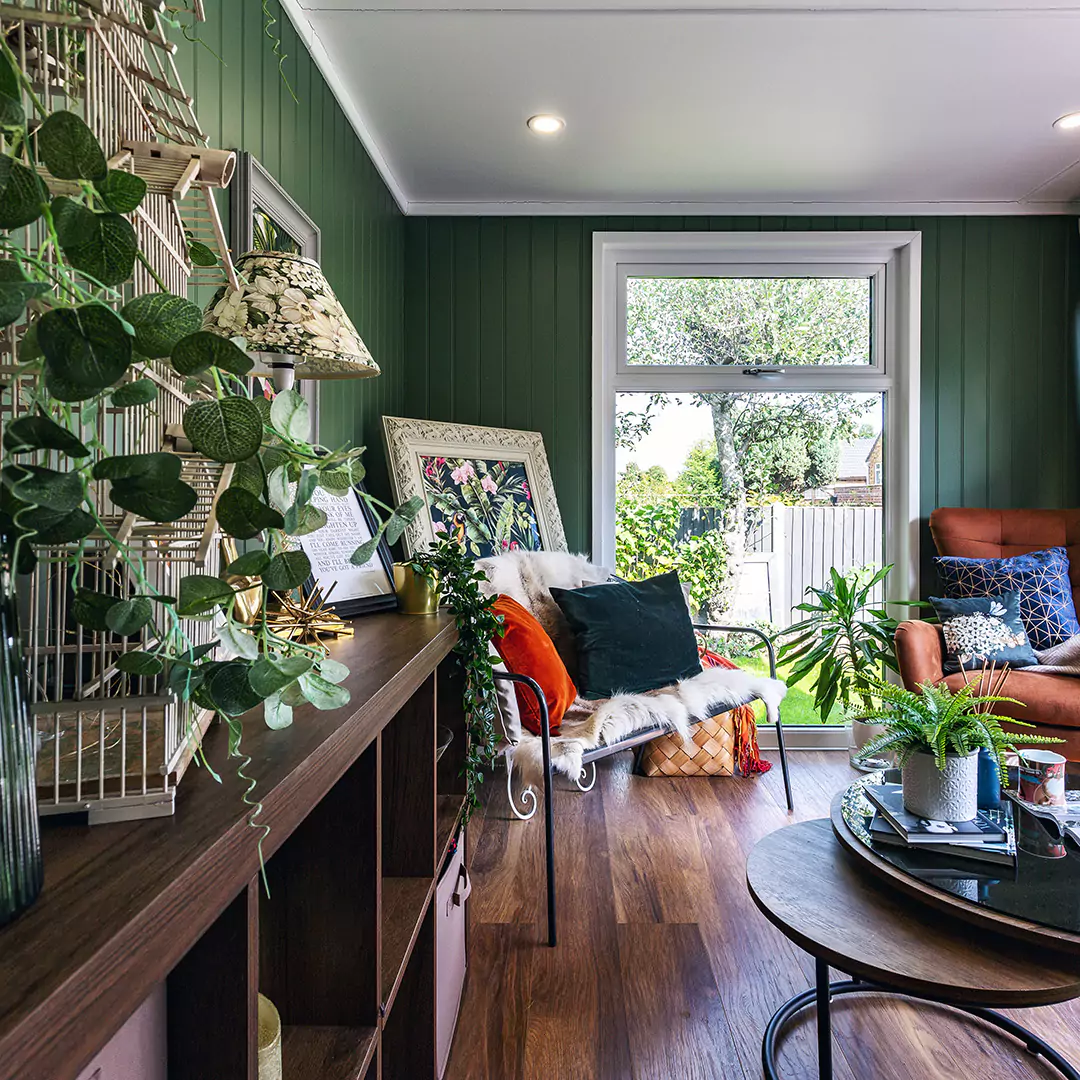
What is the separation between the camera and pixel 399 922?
49.7 inches

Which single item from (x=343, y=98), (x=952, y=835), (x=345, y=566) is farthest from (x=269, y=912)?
(x=343, y=98)

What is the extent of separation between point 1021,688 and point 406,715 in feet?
8.23

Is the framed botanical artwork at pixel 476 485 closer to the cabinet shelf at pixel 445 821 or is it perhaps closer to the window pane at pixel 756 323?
the window pane at pixel 756 323

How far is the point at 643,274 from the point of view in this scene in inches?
156

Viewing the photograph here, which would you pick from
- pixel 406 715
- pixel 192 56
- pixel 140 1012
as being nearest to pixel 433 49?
pixel 192 56

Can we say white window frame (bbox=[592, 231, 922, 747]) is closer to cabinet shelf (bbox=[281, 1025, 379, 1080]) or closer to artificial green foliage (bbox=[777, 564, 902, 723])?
artificial green foliage (bbox=[777, 564, 902, 723])

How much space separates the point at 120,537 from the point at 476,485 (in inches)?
118

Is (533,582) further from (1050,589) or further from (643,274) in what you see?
(1050,589)

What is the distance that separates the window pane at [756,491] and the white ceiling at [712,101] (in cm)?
100

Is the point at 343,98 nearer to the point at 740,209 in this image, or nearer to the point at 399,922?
the point at 740,209

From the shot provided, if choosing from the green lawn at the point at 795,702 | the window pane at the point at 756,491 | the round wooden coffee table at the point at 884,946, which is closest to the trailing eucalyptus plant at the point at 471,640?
the round wooden coffee table at the point at 884,946

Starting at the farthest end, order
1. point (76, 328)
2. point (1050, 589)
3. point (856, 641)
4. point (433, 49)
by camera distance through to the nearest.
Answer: point (856, 641), point (1050, 589), point (433, 49), point (76, 328)

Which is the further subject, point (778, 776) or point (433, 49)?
point (778, 776)

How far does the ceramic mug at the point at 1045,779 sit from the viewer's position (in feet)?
5.48
